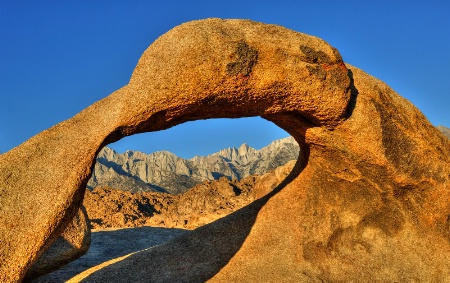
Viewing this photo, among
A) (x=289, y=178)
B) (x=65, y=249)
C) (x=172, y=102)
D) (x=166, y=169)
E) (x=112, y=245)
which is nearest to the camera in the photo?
(x=172, y=102)

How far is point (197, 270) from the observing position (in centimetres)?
951

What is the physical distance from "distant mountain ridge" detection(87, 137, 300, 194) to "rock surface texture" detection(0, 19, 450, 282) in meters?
74.1

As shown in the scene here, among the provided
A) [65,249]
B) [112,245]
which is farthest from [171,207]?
[65,249]

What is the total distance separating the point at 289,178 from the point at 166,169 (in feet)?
358

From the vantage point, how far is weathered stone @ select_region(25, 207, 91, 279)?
10734 millimetres

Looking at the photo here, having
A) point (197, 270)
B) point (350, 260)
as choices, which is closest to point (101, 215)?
point (197, 270)

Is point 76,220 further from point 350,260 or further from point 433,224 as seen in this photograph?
point 433,224

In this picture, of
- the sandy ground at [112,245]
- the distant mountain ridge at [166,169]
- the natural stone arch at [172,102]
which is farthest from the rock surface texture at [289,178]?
the distant mountain ridge at [166,169]

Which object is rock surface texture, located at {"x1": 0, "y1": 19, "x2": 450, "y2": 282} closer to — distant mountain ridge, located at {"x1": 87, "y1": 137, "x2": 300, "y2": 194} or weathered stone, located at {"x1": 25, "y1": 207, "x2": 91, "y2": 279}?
weathered stone, located at {"x1": 25, "y1": 207, "x2": 91, "y2": 279}

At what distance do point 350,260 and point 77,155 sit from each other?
19.7ft

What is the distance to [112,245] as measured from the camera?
1864cm

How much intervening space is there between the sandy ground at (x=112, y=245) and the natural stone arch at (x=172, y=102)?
24.2 feet

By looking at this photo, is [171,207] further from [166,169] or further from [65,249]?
[166,169]

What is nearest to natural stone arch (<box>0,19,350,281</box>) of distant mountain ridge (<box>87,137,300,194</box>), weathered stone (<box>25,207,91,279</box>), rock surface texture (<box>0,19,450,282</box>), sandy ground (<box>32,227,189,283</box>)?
rock surface texture (<box>0,19,450,282</box>)
